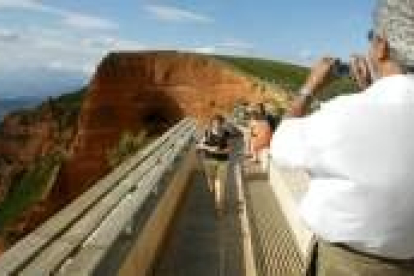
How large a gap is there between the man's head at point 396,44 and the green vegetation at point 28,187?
2781 inches

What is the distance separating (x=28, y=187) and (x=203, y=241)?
241 ft

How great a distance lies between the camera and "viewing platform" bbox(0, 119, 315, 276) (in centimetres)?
540

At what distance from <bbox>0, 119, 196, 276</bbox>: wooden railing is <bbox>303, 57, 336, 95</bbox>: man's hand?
57.2 inches

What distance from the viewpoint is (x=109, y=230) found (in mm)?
6266

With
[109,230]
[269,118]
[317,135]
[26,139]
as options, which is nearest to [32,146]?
[26,139]

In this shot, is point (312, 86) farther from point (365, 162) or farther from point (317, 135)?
point (365, 162)

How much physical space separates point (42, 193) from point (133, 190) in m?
67.8

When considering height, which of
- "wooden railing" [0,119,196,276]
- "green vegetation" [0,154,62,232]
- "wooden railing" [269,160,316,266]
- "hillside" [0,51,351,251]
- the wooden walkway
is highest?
"wooden railing" [0,119,196,276]

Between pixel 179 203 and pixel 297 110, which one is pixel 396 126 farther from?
pixel 179 203

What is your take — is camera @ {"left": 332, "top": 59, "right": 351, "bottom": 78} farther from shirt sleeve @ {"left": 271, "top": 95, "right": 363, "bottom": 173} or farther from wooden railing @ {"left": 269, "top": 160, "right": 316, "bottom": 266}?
wooden railing @ {"left": 269, "top": 160, "right": 316, "bottom": 266}

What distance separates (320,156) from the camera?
13.3 feet

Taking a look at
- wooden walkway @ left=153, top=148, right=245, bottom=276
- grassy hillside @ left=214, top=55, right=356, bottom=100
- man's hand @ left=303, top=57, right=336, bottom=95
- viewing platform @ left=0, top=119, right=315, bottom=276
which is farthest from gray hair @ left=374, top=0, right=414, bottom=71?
grassy hillside @ left=214, top=55, right=356, bottom=100

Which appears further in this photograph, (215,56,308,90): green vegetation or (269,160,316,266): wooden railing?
(215,56,308,90): green vegetation

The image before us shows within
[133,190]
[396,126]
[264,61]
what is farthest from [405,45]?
[264,61]
